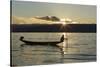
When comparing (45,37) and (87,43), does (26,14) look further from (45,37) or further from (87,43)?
(87,43)

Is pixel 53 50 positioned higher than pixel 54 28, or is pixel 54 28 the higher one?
pixel 54 28

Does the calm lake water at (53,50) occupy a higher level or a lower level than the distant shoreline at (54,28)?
lower

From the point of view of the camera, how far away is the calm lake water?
255cm

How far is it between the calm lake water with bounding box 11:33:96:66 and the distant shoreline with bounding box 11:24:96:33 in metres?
0.05

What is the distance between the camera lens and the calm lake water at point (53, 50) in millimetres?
2555

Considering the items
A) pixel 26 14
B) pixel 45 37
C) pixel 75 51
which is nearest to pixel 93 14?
pixel 75 51

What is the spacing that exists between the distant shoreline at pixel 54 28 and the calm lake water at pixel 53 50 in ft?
0.17

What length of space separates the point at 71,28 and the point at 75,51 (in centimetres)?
30

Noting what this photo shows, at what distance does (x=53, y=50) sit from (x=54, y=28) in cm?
28

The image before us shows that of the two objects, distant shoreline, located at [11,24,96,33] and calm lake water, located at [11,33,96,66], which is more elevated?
distant shoreline, located at [11,24,96,33]

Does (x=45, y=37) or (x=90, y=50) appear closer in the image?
(x=45, y=37)

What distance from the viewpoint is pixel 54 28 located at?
2689 millimetres

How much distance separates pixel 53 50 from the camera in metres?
2.68

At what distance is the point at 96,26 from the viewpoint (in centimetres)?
289
